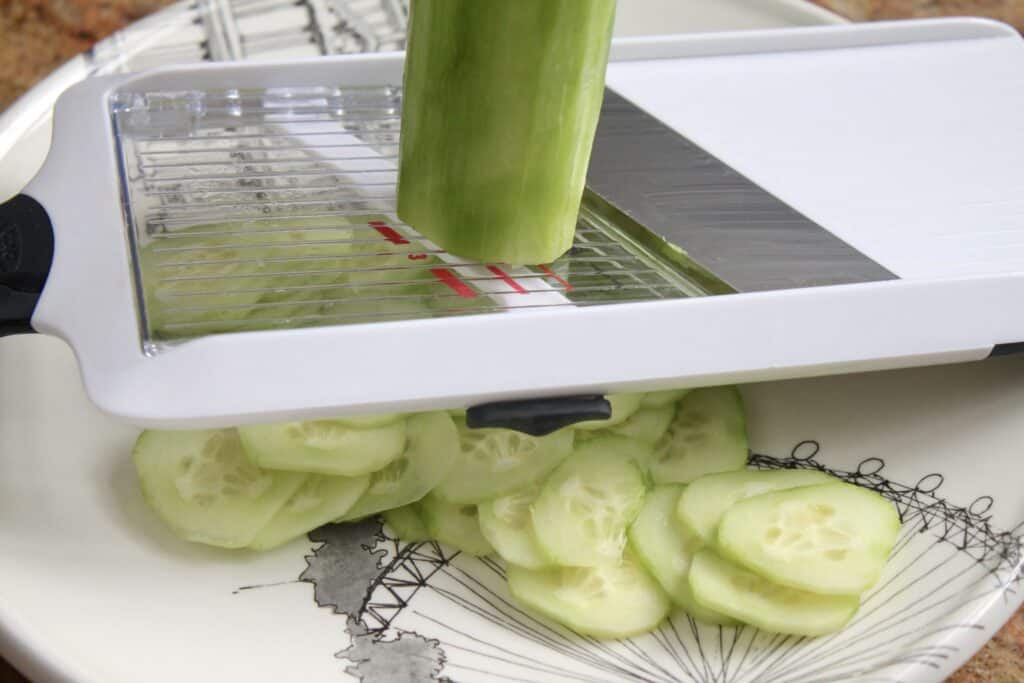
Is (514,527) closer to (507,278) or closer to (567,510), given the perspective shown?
(567,510)

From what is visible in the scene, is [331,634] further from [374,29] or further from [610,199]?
[374,29]

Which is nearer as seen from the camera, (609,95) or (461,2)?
(461,2)

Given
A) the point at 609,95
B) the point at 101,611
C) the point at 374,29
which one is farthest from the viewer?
the point at 374,29

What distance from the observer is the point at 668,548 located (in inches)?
33.7

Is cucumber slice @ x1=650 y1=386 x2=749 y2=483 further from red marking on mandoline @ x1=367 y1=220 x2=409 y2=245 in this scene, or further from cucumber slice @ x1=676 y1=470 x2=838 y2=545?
red marking on mandoline @ x1=367 y1=220 x2=409 y2=245

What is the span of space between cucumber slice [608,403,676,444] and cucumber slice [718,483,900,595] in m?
0.14

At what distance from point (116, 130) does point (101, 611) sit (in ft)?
1.29

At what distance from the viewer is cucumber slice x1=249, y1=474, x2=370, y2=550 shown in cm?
88

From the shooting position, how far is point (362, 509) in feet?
2.97

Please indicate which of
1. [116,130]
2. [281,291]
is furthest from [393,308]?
[116,130]

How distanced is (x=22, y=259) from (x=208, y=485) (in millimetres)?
209

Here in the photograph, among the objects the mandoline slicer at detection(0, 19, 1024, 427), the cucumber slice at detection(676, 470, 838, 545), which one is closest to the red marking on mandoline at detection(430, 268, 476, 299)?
the mandoline slicer at detection(0, 19, 1024, 427)

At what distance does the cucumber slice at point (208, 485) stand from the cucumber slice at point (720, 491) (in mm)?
288

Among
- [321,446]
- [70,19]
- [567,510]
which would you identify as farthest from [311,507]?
[70,19]
